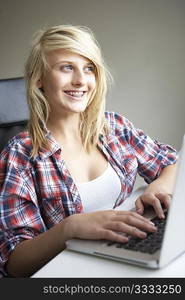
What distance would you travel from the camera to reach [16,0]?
2785 mm

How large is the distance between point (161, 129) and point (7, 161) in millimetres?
1562

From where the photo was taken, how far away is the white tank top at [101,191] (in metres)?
1.33

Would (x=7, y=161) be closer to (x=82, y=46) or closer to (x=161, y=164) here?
(x=82, y=46)

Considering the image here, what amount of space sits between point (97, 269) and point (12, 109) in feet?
2.71

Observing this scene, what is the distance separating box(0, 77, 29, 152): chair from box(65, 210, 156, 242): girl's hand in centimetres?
61

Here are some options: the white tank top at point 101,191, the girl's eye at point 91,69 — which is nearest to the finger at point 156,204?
the white tank top at point 101,191

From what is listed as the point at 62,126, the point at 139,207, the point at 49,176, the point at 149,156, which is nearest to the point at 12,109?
the point at 62,126

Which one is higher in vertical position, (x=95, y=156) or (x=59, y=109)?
(x=59, y=109)

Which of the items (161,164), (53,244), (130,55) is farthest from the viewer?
(130,55)

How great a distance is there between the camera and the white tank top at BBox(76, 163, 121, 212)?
1.33m

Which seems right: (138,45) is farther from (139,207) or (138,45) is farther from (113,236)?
(113,236)

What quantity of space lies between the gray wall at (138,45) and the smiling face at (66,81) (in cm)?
124

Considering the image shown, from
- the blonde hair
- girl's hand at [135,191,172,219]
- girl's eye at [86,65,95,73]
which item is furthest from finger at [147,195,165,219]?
girl's eye at [86,65,95,73]

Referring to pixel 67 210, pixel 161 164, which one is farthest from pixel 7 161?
pixel 161 164
